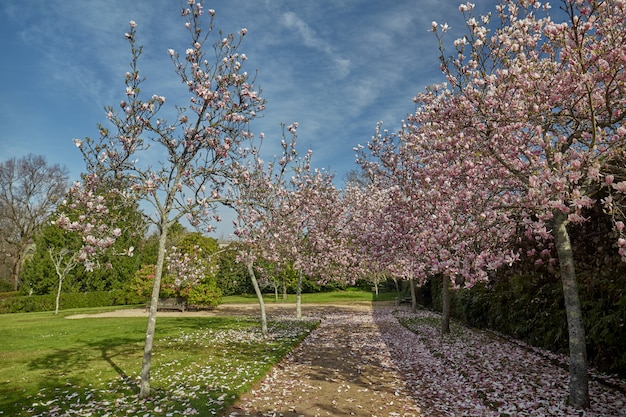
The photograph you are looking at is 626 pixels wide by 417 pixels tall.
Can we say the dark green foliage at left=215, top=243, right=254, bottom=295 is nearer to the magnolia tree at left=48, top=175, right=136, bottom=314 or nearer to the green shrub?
Result: the green shrub

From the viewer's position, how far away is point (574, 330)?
7.73m

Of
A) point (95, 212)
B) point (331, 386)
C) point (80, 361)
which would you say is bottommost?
point (80, 361)

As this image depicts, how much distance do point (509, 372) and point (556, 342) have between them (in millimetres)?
3280

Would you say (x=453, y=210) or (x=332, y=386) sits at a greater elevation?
(x=453, y=210)

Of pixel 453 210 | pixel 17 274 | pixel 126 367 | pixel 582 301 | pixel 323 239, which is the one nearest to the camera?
pixel 453 210

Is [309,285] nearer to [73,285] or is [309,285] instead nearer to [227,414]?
[73,285]

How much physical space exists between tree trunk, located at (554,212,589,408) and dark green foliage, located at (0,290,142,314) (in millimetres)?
37916

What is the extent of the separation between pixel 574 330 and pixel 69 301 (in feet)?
139

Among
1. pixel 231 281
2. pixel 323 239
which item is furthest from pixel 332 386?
pixel 231 281

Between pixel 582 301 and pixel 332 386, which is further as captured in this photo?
pixel 582 301

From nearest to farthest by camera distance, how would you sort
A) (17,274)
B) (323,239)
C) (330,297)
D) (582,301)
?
1. (582,301)
2. (323,239)
3. (17,274)
4. (330,297)

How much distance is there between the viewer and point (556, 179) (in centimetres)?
579

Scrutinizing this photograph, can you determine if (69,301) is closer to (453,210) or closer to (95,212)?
(95,212)

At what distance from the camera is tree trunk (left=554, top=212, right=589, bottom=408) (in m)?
7.45
